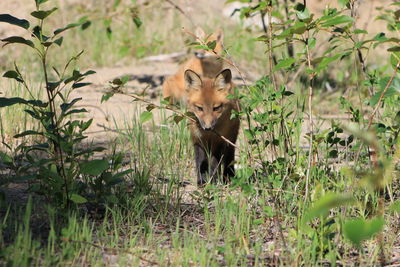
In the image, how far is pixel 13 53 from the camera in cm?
924

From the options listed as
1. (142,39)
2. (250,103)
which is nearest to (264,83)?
(250,103)

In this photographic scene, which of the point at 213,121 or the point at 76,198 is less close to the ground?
the point at 213,121

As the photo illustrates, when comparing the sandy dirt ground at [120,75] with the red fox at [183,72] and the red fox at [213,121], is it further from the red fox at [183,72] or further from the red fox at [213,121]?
the red fox at [213,121]

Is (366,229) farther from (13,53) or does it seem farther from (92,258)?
(13,53)

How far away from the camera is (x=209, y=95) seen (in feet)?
17.4

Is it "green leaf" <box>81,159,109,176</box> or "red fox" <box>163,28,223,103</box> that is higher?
"red fox" <box>163,28,223,103</box>

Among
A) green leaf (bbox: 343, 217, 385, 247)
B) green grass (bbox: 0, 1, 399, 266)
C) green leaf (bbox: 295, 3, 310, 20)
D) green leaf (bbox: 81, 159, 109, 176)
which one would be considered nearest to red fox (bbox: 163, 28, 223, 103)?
green grass (bbox: 0, 1, 399, 266)

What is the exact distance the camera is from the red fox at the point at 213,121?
16.7 ft

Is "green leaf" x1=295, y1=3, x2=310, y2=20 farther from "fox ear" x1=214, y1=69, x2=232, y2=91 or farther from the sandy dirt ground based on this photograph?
"fox ear" x1=214, y1=69, x2=232, y2=91

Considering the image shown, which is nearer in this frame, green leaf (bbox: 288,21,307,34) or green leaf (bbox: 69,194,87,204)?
green leaf (bbox: 288,21,307,34)

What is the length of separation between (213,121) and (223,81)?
442 millimetres

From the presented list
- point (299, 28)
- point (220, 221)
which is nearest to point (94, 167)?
point (220, 221)

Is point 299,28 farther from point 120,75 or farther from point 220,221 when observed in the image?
point 120,75

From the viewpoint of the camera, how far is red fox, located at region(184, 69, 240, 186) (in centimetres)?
509
